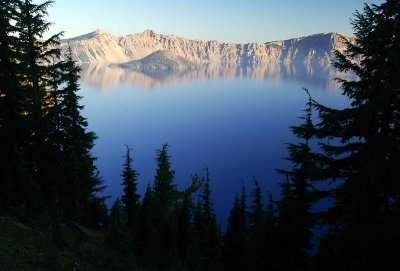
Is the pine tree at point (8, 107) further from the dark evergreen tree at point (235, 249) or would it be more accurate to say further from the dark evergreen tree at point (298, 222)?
the dark evergreen tree at point (298, 222)

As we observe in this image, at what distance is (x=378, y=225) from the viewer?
797cm

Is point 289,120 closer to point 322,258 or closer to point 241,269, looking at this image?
point 241,269

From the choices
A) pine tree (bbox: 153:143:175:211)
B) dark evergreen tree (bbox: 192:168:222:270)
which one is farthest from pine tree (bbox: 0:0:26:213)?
pine tree (bbox: 153:143:175:211)

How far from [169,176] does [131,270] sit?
2645cm

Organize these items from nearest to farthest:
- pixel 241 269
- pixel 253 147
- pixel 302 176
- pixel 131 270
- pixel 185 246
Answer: pixel 131 270 < pixel 302 176 < pixel 241 269 < pixel 185 246 < pixel 253 147

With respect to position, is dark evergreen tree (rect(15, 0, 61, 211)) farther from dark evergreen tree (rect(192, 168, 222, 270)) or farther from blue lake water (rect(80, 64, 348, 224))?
blue lake water (rect(80, 64, 348, 224))

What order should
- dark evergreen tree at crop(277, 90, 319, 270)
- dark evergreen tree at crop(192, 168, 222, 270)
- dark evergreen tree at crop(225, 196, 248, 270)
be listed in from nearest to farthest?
1. dark evergreen tree at crop(277, 90, 319, 270)
2. dark evergreen tree at crop(225, 196, 248, 270)
3. dark evergreen tree at crop(192, 168, 222, 270)

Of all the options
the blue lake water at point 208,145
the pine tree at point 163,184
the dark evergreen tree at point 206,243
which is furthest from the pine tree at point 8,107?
the blue lake water at point 208,145

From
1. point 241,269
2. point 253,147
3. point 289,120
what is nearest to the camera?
point 241,269

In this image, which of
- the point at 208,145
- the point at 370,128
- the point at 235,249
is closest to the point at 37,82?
the point at 235,249

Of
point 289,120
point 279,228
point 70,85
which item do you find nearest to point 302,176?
point 279,228

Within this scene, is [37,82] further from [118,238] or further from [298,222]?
[298,222]

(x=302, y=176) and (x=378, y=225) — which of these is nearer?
(x=378, y=225)

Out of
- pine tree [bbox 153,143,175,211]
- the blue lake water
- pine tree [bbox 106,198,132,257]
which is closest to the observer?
pine tree [bbox 106,198,132,257]
